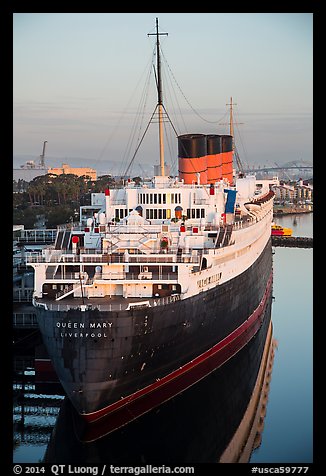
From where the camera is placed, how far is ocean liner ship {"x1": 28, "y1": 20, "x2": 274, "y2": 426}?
20547 mm

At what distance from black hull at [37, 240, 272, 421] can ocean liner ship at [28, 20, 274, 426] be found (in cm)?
3

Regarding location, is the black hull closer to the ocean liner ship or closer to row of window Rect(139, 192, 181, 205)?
the ocean liner ship

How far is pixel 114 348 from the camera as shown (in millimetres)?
20453

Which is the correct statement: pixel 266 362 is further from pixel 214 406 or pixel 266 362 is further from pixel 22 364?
pixel 22 364

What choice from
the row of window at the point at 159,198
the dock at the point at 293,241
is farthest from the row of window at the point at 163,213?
the dock at the point at 293,241

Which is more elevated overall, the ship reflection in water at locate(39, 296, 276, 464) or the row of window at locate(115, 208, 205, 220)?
the row of window at locate(115, 208, 205, 220)

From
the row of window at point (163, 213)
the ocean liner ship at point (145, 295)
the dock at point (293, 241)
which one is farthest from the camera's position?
the dock at point (293, 241)

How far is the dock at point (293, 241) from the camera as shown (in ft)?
222

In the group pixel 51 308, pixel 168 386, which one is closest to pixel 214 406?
pixel 168 386

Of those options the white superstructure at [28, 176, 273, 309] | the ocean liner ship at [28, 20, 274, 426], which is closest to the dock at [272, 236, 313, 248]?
the white superstructure at [28, 176, 273, 309]

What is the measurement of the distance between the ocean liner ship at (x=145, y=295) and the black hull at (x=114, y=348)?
1.2 inches

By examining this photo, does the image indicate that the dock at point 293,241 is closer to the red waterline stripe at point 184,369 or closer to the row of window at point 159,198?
the red waterline stripe at point 184,369
